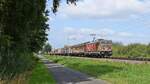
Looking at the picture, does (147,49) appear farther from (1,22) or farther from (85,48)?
(1,22)

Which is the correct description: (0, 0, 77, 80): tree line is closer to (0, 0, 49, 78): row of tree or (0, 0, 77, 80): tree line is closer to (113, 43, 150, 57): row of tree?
(0, 0, 49, 78): row of tree

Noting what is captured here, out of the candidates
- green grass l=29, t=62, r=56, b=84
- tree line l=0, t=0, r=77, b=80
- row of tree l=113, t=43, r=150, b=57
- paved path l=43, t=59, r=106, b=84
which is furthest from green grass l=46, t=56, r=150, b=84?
row of tree l=113, t=43, r=150, b=57

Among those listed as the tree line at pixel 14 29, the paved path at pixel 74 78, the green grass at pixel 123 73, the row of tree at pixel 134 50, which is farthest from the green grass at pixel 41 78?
the row of tree at pixel 134 50

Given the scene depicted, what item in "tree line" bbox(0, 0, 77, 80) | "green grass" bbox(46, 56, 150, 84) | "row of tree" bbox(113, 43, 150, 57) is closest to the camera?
"tree line" bbox(0, 0, 77, 80)

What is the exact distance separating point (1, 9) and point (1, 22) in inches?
61.0

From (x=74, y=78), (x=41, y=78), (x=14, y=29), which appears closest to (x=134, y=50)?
(x=74, y=78)

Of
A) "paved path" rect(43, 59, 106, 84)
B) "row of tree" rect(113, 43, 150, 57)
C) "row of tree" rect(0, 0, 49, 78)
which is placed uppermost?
"row of tree" rect(113, 43, 150, 57)

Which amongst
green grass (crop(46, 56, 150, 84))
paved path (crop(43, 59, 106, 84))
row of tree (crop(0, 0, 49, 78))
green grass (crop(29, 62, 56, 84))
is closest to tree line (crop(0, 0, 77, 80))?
row of tree (crop(0, 0, 49, 78))

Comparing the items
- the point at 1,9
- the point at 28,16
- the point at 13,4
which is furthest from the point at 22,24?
the point at 1,9

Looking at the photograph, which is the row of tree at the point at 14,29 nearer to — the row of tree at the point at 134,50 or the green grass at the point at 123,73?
the green grass at the point at 123,73

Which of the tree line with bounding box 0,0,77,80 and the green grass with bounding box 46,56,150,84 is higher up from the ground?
the tree line with bounding box 0,0,77,80

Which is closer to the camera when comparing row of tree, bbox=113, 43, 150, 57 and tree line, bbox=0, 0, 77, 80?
tree line, bbox=0, 0, 77, 80

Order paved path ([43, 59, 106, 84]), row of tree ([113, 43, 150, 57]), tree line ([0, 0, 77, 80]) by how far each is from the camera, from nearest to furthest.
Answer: tree line ([0, 0, 77, 80]) → paved path ([43, 59, 106, 84]) → row of tree ([113, 43, 150, 57])

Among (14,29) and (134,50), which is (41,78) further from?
(134,50)
